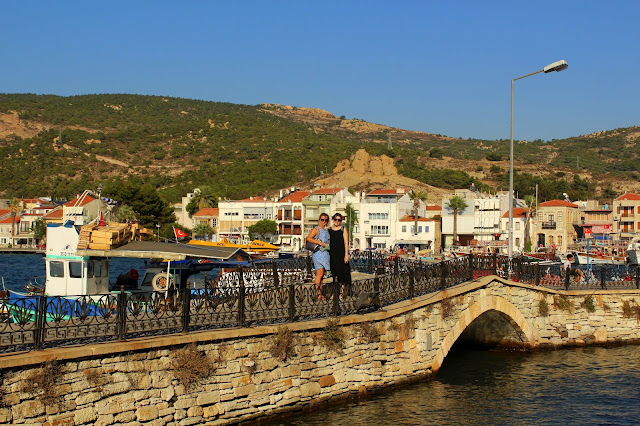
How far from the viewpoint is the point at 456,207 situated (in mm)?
92688

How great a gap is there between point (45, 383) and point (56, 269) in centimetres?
762

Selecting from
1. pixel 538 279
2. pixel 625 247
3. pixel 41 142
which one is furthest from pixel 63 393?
pixel 41 142

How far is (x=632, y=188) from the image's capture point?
438 ft

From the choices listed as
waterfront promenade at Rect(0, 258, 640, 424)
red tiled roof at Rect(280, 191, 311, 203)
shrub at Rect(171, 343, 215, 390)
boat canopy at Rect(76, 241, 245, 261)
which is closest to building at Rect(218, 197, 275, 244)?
red tiled roof at Rect(280, 191, 311, 203)

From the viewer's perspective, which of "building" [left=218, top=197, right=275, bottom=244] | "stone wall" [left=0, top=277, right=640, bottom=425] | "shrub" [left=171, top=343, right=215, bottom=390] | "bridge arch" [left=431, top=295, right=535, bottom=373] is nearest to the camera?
"stone wall" [left=0, top=277, right=640, bottom=425]

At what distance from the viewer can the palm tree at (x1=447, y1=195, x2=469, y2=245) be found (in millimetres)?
92000

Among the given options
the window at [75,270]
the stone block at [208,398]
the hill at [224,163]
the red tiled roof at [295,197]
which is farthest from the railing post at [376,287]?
the hill at [224,163]

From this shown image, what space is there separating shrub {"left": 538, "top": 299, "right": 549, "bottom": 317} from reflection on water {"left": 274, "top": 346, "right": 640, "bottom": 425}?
1.22 metres

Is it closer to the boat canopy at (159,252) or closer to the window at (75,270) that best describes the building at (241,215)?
the boat canopy at (159,252)

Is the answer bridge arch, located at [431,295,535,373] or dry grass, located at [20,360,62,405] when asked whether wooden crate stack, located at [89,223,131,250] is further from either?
bridge arch, located at [431,295,535,373]

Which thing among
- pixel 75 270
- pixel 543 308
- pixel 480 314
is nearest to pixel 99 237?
pixel 75 270

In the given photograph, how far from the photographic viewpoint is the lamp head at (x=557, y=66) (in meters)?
23.2

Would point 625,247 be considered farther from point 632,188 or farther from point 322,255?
point 322,255

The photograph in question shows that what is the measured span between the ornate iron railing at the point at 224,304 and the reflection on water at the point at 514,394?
85.3 inches
